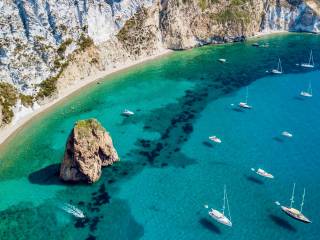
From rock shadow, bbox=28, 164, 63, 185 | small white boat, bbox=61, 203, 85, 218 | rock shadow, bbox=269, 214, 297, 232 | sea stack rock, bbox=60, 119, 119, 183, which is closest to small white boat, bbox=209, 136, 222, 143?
sea stack rock, bbox=60, 119, 119, 183

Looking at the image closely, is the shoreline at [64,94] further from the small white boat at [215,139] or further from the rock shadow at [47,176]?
the small white boat at [215,139]

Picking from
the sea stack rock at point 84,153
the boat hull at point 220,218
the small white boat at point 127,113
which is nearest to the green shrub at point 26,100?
the small white boat at point 127,113

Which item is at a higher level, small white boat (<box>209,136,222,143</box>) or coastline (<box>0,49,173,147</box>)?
coastline (<box>0,49,173,147</box>)

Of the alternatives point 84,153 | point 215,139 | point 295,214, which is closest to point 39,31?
point 84,153

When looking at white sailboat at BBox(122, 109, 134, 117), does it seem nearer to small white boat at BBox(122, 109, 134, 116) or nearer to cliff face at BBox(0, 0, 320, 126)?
small white boat at BBox(122, 109, 134, 116)

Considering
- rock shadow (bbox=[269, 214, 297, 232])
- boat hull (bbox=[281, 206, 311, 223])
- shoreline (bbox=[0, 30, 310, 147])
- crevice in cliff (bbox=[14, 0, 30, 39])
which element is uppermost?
crevice in cliff (bbox=[14, 0, 30, 39])

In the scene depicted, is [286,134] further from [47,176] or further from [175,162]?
[47,176]

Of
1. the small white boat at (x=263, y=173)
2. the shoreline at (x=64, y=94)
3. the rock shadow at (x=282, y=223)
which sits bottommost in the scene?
the rock shadow at (x=282, y=223)

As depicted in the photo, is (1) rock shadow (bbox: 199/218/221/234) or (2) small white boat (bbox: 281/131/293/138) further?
(2) small white boat (bbox: 281/131/293/138)

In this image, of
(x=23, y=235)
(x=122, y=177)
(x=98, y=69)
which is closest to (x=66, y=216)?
(x=23, y=235)
